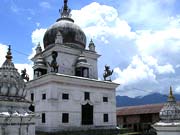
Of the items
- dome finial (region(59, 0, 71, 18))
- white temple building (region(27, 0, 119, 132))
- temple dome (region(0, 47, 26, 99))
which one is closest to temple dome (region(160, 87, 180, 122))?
temple dome (region(0, 47, 26, 99))

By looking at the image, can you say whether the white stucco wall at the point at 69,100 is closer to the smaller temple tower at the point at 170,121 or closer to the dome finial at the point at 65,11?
the dome finial at the point at 65,11

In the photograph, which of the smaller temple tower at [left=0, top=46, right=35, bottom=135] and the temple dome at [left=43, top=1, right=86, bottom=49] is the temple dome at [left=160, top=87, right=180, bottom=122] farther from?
the temple dome at [left=43, top=1, right=86, bottom=49]

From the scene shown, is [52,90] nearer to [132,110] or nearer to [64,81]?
[64,81]

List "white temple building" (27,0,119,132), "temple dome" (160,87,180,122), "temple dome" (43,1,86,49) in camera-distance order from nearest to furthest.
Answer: "temple dome" (160,87,180,122) → "white temple building" (27,0,119,132) → "temple dome" (43,1,86,49)

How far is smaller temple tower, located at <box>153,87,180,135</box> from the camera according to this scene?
12422mm

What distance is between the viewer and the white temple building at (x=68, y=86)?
27453mm

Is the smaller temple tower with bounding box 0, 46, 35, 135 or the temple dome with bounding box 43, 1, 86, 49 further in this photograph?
the temple dome with bounding box 43, 1, 86, 49

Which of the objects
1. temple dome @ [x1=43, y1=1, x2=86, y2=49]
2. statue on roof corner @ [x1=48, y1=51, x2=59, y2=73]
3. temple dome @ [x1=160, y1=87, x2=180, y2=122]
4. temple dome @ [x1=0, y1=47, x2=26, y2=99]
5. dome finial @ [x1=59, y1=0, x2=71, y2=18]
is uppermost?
dome finial @ [x1=59, y1=0, x2=71, y2=18]

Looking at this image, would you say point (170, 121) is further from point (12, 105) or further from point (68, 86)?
point (68, 86)

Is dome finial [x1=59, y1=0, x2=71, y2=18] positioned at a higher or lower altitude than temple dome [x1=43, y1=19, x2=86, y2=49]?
higher

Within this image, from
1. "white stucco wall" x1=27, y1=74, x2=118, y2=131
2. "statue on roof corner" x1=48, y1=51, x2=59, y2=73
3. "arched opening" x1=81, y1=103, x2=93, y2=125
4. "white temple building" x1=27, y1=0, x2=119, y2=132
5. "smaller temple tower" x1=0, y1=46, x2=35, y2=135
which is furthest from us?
"arched opening" x1=81, y1=103, x2=93, y2=125

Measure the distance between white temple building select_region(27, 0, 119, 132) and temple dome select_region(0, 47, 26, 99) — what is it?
53.8 feet

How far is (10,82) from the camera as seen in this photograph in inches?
411

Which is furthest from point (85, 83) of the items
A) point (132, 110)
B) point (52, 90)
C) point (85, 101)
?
point (132, 110)
